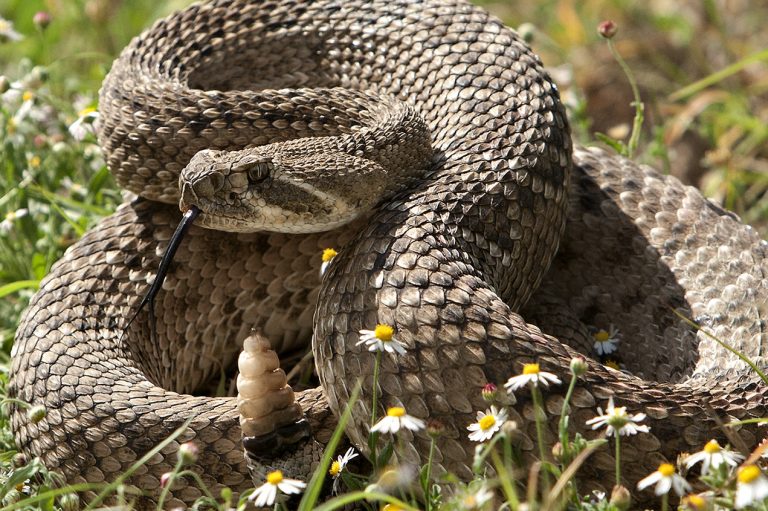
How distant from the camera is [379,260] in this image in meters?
4.37

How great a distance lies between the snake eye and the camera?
4527 millimetres

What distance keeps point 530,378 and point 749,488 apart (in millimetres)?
847

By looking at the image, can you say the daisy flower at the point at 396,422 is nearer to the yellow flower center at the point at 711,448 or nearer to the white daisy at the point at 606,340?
the yellow flower center at the point at 711,448

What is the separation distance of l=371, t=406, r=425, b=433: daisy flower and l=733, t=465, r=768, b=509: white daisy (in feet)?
3.54

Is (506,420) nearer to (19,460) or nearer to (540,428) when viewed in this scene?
(540,428)

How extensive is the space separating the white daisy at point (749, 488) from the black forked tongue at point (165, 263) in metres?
2.54

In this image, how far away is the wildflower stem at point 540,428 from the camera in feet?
11.4

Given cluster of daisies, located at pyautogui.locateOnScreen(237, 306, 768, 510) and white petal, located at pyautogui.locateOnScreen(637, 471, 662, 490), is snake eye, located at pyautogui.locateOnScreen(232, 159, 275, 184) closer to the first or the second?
cluster of daisies, located at pyautogui.locateOnScreen(237, 306, 768, 510)

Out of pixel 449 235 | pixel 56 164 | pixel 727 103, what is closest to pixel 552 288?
pixel 449 235

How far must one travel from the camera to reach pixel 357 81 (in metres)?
5.98

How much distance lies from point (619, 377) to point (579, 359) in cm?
31

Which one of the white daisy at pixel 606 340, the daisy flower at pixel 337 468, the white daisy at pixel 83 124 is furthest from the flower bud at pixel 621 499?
the white daisy at pixel 83 124

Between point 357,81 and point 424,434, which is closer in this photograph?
point 424,434

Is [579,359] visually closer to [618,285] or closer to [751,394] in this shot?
[751,394]
